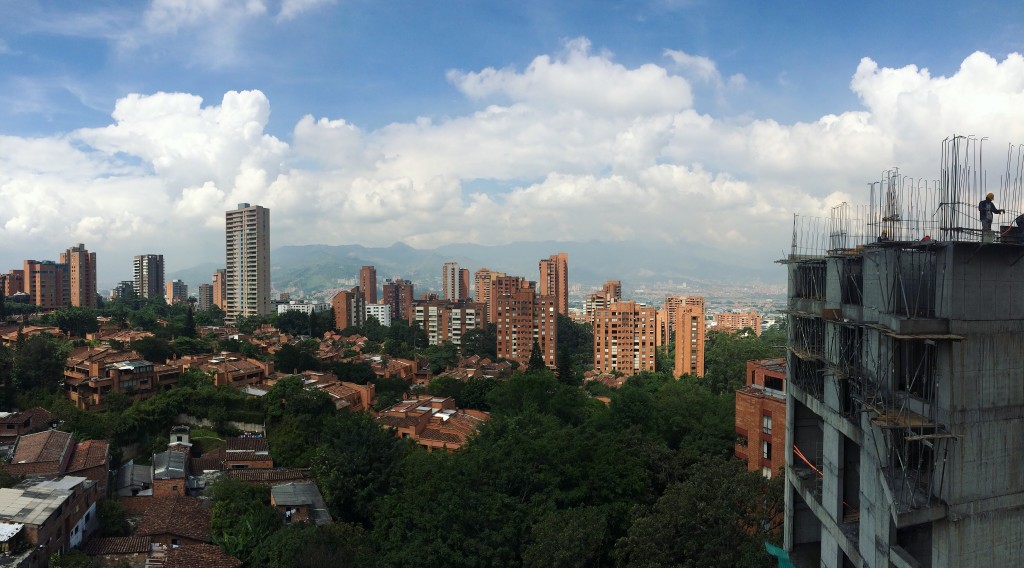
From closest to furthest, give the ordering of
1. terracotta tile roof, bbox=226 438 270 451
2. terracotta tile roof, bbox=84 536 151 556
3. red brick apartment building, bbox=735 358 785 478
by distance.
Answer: terracotta tile roof, bbox=84 536 151 556 → red brick apartment building, bbox=735 358 785 478 → terracotta tile roof, bbox=226 438 270 451

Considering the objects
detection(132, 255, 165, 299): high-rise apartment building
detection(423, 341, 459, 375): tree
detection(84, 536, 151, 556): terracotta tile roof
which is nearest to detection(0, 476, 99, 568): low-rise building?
detection(84, 536, 151, 556): terracotta tile roof

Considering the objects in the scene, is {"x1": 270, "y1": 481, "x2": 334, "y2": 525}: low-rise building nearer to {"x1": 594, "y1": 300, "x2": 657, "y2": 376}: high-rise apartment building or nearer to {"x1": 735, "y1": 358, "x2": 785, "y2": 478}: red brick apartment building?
{"x1": 735, "y1": 358, "x2": 785, "y2": 478}: red brick apartment building

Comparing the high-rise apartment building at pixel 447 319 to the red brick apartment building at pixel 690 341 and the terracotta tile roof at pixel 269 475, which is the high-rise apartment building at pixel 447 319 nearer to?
the red brick apartment building at pixel 690 341

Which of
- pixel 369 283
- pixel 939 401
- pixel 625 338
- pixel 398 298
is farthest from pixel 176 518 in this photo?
pixel 369 283

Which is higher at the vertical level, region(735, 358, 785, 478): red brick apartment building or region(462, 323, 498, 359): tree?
region(735, 358, 785, 478): red brick apartment building

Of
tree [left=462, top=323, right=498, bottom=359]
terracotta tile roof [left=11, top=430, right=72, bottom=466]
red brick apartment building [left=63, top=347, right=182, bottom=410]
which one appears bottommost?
tree [left=462, top=323, right=498, bottom=359]

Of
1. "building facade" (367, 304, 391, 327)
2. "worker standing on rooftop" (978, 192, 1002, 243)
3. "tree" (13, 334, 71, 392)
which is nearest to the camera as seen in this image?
"worker standing on rooftop" (978, 192, 1002, 243)

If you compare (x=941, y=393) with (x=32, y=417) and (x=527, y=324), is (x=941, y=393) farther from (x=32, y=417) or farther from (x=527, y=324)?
(x=527, y=324)
